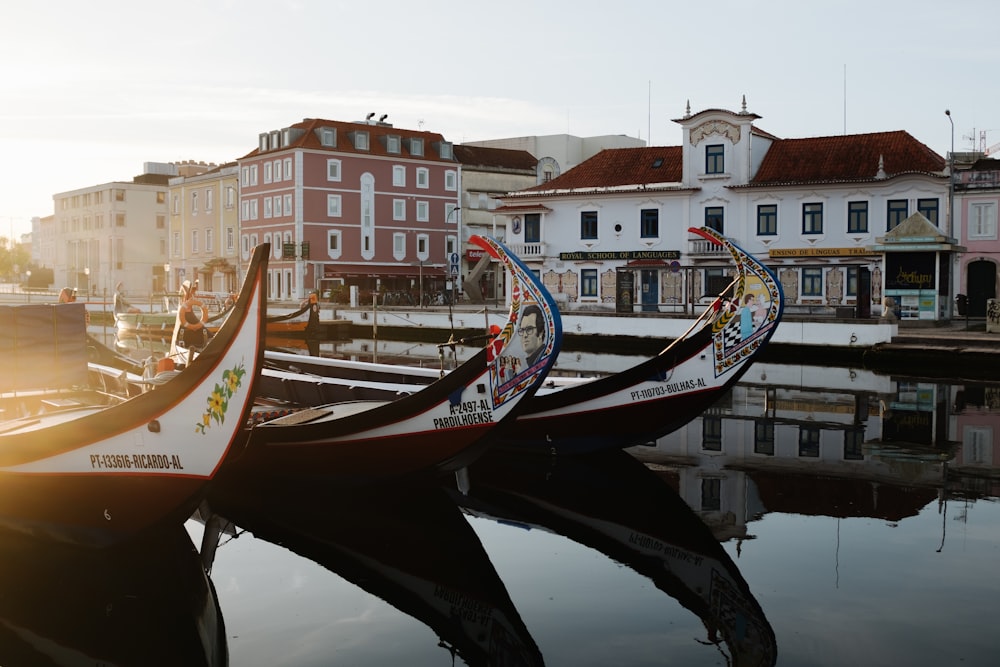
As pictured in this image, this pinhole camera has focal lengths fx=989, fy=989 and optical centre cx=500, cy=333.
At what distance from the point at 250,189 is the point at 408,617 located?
64007 millimetres

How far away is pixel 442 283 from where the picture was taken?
2717 inches

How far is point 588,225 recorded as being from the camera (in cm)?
4853

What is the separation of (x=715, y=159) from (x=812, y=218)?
524 centimetres

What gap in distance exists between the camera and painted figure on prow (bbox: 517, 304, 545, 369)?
A: 1251cm

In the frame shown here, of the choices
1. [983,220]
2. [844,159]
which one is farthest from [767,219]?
[983,220]

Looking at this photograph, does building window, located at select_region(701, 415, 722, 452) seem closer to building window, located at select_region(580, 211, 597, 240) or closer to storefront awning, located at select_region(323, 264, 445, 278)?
building window, located at select_region(580, 211, 597, 240)

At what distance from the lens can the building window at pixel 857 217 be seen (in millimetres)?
42219

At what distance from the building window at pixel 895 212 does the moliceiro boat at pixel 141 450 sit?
122 feet

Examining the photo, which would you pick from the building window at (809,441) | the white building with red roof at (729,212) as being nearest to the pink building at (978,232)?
the white building with red roof at (729,212)

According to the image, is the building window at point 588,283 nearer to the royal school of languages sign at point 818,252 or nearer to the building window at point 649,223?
the building window at point 649,223

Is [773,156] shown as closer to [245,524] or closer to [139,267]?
[245,524]

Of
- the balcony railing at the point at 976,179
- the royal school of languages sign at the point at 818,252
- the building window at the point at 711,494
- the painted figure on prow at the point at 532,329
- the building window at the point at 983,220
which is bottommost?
the building window at the point at 711,494

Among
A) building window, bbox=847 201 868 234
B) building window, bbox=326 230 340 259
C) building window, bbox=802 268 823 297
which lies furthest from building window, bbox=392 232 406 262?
building window, bbox=847 201 868 234

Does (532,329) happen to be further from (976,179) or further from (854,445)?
(976,179)
